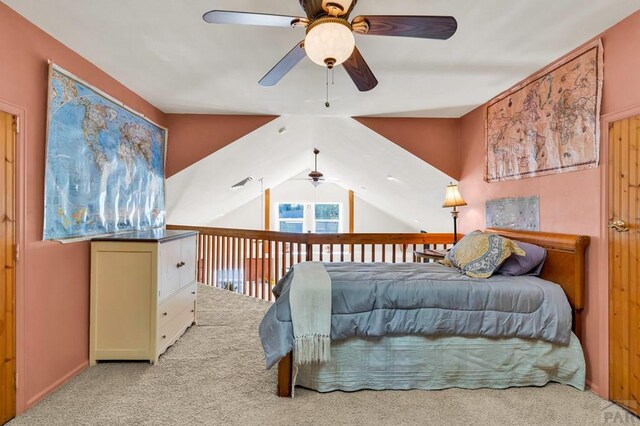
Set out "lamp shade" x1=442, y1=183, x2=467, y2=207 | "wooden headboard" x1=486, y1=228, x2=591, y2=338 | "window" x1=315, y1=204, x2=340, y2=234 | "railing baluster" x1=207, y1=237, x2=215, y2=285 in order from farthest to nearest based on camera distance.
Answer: "window" x1=315, y1=204, x2=340, y2=234 → "railing baluster" x1=207, y1=237, x2=215, y2=285 → "lamp shade" x1=442, y1=183, x2=467, y2=207 → "wooden headboard" x1=486, y1=228, x2=591, y2=338

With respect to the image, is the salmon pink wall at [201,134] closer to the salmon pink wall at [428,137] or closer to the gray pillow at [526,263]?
the salmon pink wall at [428,137]

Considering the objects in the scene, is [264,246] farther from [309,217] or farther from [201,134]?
[309,217]

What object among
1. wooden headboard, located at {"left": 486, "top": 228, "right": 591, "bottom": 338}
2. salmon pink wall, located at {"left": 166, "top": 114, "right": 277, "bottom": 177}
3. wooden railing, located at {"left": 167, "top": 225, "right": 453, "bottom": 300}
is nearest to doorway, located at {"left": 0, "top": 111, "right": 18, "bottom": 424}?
salmon pink wall, located at {"left": 166, "top": 114, "right": 277, "bottom": 177}

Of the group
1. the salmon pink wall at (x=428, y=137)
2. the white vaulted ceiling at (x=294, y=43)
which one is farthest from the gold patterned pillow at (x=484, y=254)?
the salmon pink wall at (x=428, y=137)

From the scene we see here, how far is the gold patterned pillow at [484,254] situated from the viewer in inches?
92.4

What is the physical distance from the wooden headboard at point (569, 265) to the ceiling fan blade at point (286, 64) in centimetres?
212

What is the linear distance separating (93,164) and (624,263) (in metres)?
3.62

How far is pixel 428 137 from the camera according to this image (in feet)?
13.1

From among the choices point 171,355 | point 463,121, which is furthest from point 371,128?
point 171,355

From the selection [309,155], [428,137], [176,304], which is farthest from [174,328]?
[309,155]

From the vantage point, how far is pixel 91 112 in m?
2.44

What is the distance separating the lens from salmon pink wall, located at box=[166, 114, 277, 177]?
3836 mm

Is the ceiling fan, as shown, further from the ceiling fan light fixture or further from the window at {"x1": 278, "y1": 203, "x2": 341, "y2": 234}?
the window at {"x1": 278, "y1": 203, "x2": 341, "y2": 234}

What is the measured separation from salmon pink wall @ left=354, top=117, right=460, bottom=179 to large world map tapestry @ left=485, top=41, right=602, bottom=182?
698 millimetres
